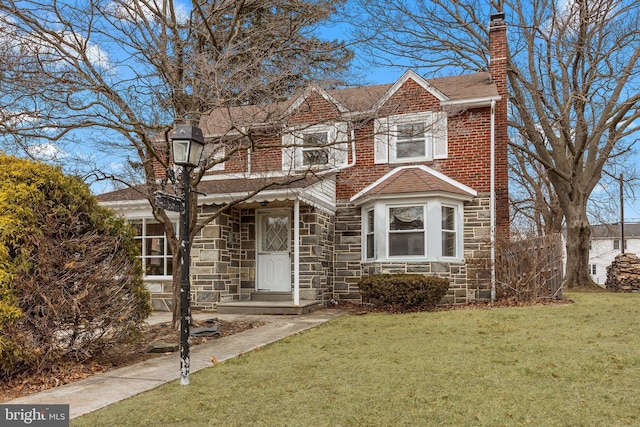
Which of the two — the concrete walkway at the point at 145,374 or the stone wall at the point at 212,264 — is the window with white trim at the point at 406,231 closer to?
the concrete walkway at the point at 145,374

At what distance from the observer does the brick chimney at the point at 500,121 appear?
1295 centimetres

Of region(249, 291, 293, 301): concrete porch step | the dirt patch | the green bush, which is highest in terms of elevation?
the green bush

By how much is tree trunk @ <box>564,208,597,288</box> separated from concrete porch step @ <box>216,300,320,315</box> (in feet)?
36.8

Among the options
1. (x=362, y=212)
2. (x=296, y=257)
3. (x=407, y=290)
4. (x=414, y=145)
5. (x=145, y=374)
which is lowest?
(x=145, y=374)

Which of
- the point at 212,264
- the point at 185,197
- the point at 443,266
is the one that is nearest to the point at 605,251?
the point at 443,266

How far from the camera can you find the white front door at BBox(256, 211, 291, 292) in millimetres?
12945

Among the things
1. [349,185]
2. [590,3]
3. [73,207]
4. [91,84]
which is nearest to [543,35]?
[590,3]

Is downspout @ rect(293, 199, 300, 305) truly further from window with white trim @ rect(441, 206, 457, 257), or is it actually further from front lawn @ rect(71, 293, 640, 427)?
window with white trim @ rect(441, 206, 457, 257)

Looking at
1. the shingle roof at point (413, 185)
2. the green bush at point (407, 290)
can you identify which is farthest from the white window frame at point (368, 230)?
the green bush at point (407, 290)

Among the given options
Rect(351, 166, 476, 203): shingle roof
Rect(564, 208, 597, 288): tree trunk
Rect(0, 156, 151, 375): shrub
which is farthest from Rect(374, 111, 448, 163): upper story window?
Rect(564, 208, 597, 288): tree trunk

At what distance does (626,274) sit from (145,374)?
1751cm

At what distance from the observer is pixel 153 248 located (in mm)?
13164

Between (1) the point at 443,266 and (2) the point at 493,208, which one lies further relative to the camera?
(2) the point at 493,208

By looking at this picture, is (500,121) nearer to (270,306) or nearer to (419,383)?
(270,306)
